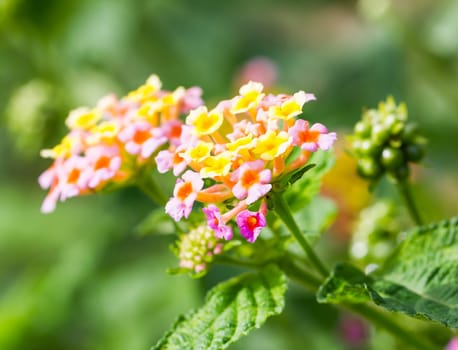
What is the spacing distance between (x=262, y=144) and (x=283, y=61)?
6.86 ft

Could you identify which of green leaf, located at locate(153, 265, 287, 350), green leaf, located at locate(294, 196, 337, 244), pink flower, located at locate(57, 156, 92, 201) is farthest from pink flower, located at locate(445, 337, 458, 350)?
pink flower, located at locate(57, 156, 92, 201)

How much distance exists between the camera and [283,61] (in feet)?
9.68

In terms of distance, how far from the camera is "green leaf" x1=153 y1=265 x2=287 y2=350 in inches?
36.8

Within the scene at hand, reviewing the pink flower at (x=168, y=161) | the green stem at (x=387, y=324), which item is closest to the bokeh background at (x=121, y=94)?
the green stem at (x=387, y=324)

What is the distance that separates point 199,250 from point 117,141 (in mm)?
190

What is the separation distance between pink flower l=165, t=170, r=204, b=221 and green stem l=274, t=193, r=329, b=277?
0.30 feet

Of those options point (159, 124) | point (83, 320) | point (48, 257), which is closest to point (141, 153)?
point (159, 124)

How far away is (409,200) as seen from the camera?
3.84 ft

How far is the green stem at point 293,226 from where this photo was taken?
0.95m

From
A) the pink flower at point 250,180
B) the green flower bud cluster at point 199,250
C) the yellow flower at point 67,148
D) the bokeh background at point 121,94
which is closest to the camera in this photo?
the pink flower at point 250,180

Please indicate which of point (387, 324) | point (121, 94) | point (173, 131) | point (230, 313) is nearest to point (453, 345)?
point (387, 324)

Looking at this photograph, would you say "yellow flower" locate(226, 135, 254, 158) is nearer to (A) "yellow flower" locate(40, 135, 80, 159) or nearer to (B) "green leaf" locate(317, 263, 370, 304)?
(B) "green leaf" locate(317, 263, 370, 304)

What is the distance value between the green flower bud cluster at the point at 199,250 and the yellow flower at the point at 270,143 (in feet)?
0.53

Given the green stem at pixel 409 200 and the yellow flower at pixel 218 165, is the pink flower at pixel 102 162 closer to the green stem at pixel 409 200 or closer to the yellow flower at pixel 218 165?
the yellow flower at pixel 218 165
